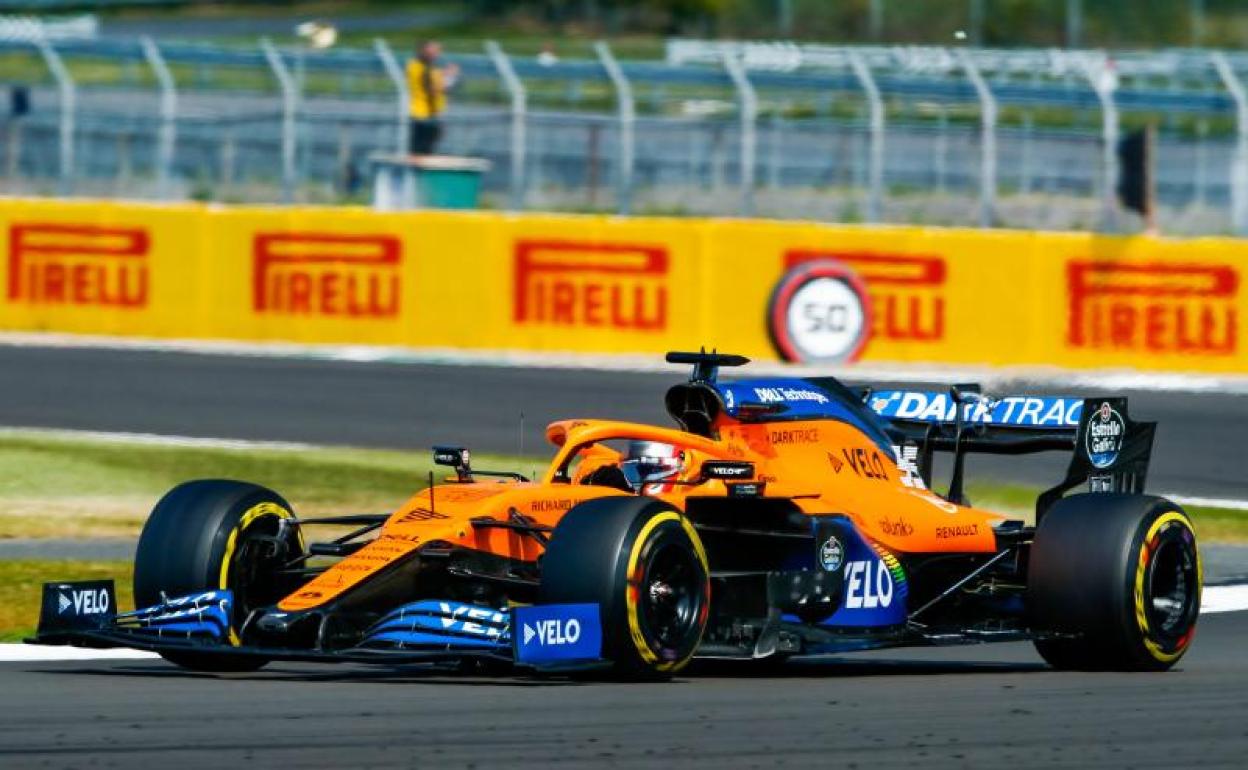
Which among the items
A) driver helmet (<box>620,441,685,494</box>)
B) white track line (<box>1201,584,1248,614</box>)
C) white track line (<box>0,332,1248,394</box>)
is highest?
driver helmet (<box>620,441,685,494</box>)

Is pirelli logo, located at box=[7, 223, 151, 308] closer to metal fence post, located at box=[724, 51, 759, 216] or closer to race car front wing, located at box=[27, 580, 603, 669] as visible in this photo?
metal fence post, located at box=[724, 51, 759, 216]

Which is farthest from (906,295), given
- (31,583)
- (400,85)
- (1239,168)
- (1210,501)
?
(31,583)

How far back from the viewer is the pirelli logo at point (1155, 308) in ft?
68.1

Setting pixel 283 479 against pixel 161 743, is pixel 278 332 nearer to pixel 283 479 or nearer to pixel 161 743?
pixel 283 479

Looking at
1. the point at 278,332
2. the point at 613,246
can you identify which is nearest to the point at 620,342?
the point at 613,246

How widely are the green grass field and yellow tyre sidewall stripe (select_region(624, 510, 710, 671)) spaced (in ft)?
19.2

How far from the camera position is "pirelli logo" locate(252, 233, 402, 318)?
2238 centimetres

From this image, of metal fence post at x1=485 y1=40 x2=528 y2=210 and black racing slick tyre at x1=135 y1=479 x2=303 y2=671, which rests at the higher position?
metal fence post at x1=485 y1=40 x2=528 y2=210

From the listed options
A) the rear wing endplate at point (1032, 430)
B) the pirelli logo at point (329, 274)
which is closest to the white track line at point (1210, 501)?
the rear wing endplate at point (1032, 430)

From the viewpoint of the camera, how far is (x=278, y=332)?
22.6m

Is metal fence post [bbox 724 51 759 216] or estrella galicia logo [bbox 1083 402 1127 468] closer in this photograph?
estrella galicia logo [bbox 1083 402 1127 468]

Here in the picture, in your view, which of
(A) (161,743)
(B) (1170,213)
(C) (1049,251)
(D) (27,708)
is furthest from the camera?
(B) (1170,213)

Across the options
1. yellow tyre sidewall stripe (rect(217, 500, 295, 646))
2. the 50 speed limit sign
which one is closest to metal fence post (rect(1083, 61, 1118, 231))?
the 50 speed limit sign

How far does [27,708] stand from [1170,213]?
62.6 feet
